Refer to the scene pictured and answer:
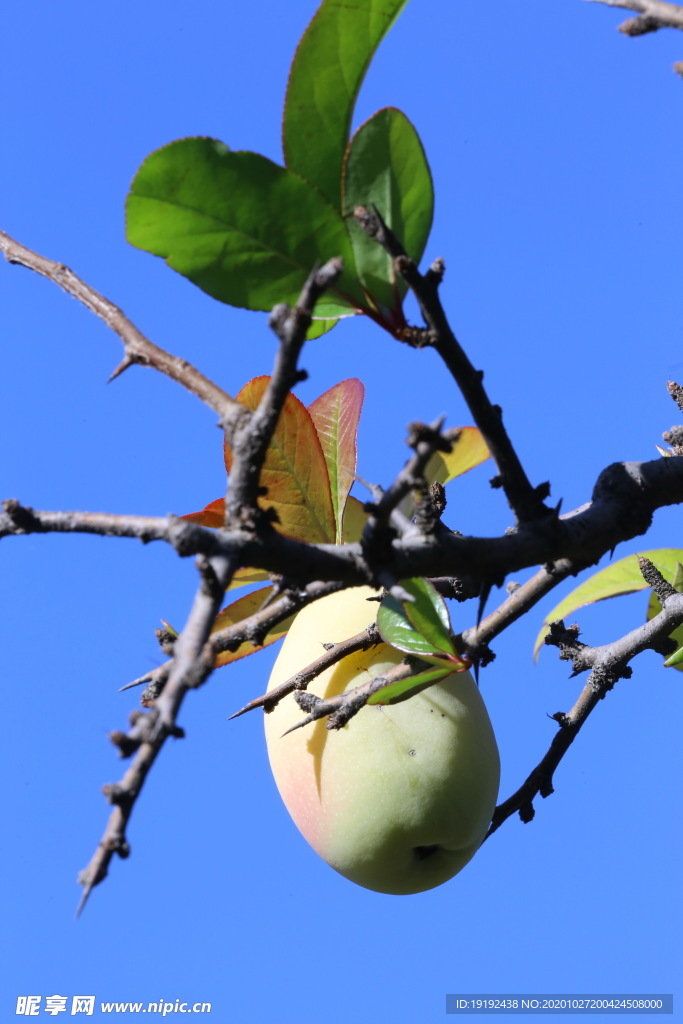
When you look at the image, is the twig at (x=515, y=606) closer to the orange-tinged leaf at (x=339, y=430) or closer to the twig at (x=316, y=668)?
the twig at (x=316, y=668)

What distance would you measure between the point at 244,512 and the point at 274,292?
0.24 m

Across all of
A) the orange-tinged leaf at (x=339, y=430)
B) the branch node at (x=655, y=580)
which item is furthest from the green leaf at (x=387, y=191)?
the branch node at (x=655, y=580)

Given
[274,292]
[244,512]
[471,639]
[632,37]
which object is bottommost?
[244,512]

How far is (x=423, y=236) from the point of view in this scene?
69 cm

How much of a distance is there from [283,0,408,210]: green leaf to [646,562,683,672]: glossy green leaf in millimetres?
671

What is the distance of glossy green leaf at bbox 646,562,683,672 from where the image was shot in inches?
41.3

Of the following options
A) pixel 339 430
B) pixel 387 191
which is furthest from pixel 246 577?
pixel 387 191

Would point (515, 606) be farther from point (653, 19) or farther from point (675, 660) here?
point (653, 19)

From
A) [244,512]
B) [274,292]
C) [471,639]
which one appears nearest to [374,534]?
[244,512]

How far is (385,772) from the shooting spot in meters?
0.96

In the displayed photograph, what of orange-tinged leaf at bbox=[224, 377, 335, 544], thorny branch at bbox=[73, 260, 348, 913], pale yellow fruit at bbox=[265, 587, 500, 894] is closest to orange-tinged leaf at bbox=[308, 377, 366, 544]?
orange-tinged leaf at bbox=[224, 377, 335, 544]

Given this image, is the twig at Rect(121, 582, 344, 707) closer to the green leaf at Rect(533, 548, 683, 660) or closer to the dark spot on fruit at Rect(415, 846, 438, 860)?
the dark spot on fruit at Rect(415, 846, 438, 860)

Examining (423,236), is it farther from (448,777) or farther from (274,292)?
(448,777)

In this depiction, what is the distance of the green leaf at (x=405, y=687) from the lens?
0.77m
